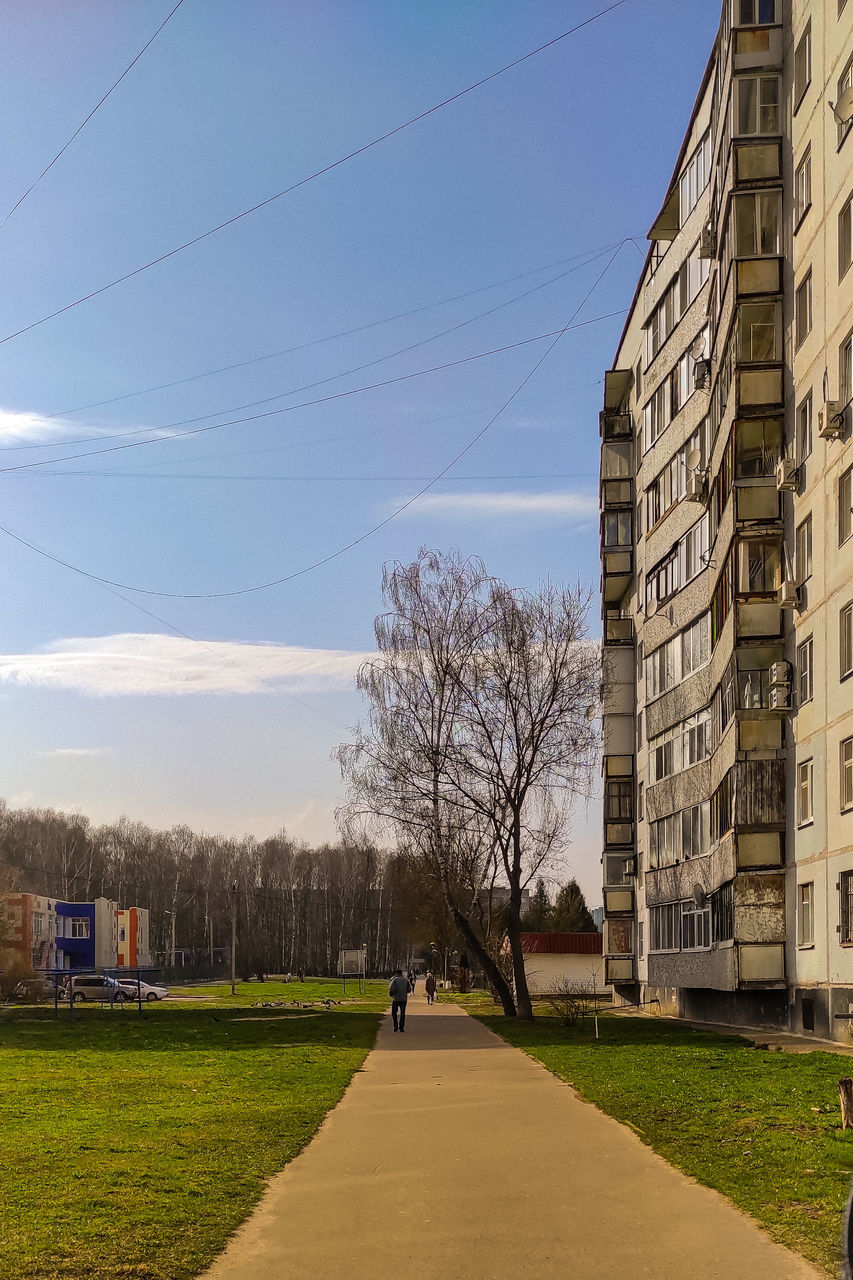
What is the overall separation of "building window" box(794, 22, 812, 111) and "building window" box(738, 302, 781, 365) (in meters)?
4.10

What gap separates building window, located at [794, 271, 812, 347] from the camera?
29.0 metres

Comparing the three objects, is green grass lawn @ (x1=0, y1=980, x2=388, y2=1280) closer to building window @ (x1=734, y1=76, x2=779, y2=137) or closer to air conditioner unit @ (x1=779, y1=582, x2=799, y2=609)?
air conditioner unit @ (x1=779, y1=582, x2=799, y2=609)

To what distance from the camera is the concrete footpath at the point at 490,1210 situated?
25.9 ft

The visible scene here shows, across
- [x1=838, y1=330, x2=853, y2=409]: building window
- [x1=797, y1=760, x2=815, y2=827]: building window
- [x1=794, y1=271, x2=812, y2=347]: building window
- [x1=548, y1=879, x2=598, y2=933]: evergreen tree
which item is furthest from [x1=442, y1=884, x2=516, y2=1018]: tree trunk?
[x1=548, y1=879, x2=598, y2=933]: evergreen tree

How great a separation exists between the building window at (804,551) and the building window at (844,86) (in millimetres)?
7176

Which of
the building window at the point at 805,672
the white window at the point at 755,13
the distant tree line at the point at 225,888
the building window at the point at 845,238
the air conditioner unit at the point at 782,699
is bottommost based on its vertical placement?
the distant tree line at the point at 225,888

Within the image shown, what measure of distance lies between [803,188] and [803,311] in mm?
2476

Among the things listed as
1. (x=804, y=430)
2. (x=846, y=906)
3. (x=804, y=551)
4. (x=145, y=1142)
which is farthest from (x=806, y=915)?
(x=145, y=1142)

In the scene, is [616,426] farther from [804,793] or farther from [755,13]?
[804,793]

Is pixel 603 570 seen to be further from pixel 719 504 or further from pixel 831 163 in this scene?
pixel 831 163

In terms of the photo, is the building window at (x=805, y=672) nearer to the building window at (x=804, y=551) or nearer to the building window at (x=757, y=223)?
the building window at (x=804, y=551)

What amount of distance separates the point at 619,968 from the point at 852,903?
2598 centimetres

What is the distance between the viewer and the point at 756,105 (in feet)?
101

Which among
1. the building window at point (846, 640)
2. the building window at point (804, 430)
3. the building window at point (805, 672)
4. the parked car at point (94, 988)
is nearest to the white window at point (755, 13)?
the building window at point (804, 430)
